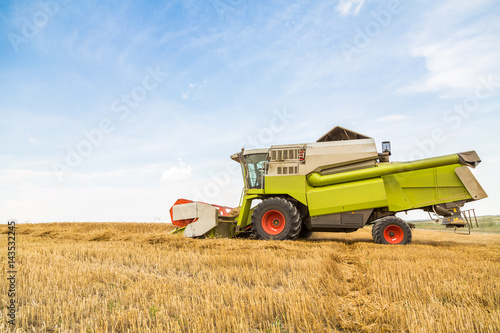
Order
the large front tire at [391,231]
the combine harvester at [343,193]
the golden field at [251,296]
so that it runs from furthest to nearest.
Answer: the combine harvester at [343,193], the large front tire at [391,231], the golden field at [251,296]

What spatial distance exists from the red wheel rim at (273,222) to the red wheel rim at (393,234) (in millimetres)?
2741

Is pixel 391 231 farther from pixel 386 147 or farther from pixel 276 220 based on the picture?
pixel 276 220

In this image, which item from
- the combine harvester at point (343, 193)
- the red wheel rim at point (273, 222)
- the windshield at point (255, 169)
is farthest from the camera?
the windshield at point (255, 169)

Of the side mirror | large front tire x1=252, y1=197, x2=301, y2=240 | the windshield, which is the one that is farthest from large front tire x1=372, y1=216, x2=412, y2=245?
the windshield

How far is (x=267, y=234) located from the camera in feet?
28.0

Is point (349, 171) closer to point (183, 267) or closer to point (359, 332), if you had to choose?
point (183, 267)

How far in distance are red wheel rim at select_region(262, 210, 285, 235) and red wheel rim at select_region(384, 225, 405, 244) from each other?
2.74 meters

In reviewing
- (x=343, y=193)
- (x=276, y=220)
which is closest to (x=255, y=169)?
(x=276, y=220)

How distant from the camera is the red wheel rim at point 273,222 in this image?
8.59 metres

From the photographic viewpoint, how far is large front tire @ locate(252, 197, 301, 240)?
8406 millimetres

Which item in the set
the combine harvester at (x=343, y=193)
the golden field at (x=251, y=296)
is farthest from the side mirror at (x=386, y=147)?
the golden field at (x=251, y=296)

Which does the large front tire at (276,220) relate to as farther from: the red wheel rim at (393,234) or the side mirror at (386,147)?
the side mirror at (386,147)

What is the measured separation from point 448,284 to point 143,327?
2.96m

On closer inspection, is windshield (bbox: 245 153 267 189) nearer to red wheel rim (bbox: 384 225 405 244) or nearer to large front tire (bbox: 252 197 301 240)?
large front tire (bbox: 252 197 301 240)
